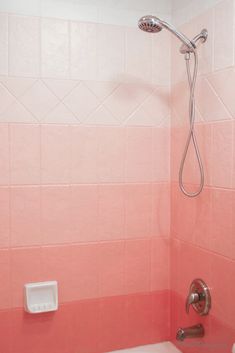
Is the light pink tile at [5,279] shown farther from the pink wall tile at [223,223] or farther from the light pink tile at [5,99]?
the pink wall tile at [223,223]

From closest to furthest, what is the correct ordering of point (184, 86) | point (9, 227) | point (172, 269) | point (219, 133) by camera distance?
1. point (219, 133)
2. point (9, 227)
3. point (184, 86)
4. point (172, 269)

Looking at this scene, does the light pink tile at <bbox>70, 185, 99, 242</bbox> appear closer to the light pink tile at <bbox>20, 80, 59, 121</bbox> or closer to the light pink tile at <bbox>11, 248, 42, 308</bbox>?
the light pink tile at <bbox>11, 248, 42, 308</bbox>

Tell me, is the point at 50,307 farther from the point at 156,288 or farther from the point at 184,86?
the point at 184,86

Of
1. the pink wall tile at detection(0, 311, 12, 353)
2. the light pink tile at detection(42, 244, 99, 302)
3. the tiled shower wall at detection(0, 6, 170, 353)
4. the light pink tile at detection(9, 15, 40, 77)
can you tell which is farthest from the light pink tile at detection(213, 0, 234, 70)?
the pink wall tile at detection(0, 311, 12, 353)

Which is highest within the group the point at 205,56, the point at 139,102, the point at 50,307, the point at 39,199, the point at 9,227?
the point at 205,56

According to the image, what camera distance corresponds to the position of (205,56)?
152 centimetres

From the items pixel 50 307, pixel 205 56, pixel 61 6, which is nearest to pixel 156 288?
pixel 50 307

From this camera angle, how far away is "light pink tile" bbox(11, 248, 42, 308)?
1.59m

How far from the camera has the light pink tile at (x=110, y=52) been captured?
167 centimetres

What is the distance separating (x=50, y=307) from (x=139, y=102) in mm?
1084

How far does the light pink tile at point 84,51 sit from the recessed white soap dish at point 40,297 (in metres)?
0.99

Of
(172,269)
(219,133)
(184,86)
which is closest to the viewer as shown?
(219,133)

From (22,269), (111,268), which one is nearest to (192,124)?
(111,268)

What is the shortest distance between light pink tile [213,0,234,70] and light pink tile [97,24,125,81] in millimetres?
469
